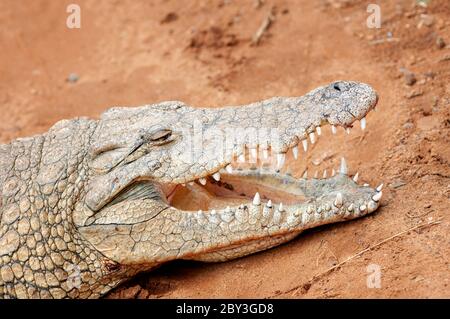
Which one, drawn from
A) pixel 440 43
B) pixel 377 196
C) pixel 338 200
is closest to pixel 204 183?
pixel 338 200

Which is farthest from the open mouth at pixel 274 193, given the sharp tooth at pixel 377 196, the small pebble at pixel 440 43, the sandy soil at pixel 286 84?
the small pebble at pixel 440 43

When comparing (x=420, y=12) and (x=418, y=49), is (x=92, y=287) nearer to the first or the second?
(x=418, y=49)

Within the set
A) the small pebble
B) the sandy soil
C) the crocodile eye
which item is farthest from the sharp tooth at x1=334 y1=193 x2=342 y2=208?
the small pebble

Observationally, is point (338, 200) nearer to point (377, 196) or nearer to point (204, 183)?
point (377, 196)

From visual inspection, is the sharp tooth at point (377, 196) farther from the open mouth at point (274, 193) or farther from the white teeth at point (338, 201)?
the white teeth at point (338, 201)

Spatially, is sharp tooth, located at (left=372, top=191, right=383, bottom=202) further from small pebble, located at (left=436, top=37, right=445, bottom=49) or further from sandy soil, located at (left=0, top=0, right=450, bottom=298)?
small pebble, located at (left=436, top=37, right=445, bottom=49)

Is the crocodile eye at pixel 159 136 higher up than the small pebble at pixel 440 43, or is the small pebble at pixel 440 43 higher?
the crocodile eye at pixel 159 136
